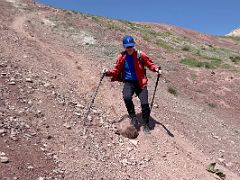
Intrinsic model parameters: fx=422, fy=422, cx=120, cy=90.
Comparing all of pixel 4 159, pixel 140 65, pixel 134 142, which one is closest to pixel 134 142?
pixel 134 142

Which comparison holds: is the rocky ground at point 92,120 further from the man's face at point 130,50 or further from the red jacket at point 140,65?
the man's face at point 130,50

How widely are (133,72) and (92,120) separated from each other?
1765 mm

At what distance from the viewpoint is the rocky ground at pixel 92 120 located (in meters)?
9.54

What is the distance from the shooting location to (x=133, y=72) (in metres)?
11.5

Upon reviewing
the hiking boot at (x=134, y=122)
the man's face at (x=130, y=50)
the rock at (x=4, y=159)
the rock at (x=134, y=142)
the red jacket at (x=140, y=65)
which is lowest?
the rock at (x=134, y=142)

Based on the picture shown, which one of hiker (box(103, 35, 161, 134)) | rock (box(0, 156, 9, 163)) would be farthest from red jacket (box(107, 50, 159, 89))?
rock (box(0, 156, 9, 163))

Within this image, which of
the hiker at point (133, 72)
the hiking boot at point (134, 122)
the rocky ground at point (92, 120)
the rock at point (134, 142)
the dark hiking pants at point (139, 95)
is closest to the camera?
the rocky ground at point (92, 120)

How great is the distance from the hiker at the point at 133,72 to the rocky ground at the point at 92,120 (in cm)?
52

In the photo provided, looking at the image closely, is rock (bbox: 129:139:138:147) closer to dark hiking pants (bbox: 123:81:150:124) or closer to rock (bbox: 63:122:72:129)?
dark hiking pants (bbox: 123:81:150:124)

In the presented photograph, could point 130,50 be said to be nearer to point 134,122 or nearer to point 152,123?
point 134,122

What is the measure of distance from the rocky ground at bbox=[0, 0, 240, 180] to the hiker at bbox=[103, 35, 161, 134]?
0.52 metres

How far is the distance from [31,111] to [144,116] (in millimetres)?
3072

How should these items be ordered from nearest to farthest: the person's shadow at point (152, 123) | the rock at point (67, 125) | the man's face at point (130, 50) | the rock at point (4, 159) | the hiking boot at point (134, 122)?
1. the rock at point (4, 159)
2. the rock at point (67, 125)
3. the man's face at point (130, 50)
4. the hiking boot at point (134, 122)
5. the person's shadow at point (152, 123)

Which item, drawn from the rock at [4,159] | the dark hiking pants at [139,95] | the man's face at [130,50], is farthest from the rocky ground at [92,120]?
the man's face at [130,50]
